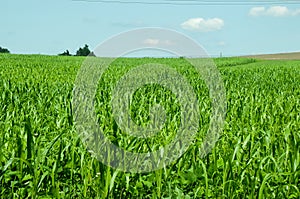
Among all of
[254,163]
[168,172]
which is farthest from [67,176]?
[254,163]

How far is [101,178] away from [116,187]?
0.15 metres

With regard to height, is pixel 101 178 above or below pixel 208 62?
below

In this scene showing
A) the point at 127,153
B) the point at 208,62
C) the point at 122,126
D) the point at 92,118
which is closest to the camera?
the point at 127,153

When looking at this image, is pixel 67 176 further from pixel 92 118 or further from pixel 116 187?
pixel 92 118

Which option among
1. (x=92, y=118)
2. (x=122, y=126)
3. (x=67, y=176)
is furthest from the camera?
(x=92, y=118)

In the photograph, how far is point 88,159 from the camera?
3.61 m

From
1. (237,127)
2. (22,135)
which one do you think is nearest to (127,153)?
(22,135)

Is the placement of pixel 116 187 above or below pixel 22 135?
below

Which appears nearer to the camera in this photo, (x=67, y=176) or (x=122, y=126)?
(x=67, y=176)

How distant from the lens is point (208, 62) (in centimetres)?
2262

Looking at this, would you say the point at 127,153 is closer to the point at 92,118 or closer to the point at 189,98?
the point at 92,118

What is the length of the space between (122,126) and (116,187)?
67.9 inches

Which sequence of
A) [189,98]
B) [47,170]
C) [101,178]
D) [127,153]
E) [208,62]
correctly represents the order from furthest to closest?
[208,62], [189,98], [127,153], [47,170], [101,178]

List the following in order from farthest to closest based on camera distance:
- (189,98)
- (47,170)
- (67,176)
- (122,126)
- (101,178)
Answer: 1. (189,98)
2. (122,126)
3. (67,176)
4. (47,170)
5. (101,178)
